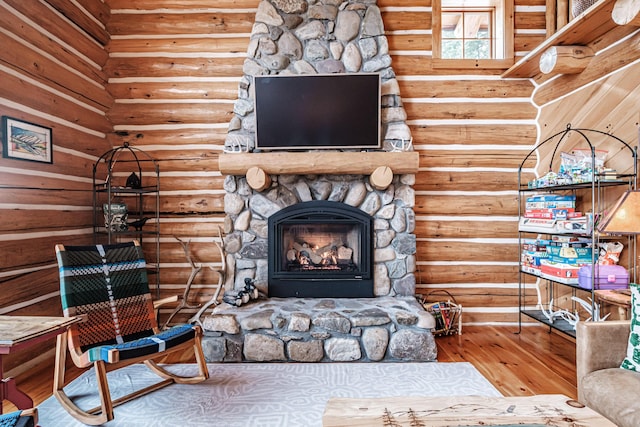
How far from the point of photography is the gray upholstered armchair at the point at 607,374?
5.12ft

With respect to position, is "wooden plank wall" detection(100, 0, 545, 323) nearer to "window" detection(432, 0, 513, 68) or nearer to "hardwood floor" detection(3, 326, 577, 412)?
"window" detection(432, 0, 513, 68)

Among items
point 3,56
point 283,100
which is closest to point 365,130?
point 283,100

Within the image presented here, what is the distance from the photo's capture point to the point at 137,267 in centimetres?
272

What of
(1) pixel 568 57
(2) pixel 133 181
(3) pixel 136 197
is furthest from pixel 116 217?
(1) pixel 568 57

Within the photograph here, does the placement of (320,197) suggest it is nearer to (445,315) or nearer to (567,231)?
(445,315)

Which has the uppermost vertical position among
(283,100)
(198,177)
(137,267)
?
(283,100)

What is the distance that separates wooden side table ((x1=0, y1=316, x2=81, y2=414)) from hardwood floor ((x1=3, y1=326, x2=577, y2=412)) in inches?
24.1

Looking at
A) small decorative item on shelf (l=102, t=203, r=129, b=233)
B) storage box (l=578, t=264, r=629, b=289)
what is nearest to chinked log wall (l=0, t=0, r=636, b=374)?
small decorative item on shelf (l=102, t=203, r=129, b=233)

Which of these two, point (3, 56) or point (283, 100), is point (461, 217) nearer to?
point (283, 100)

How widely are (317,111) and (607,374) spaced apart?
2.71 metres

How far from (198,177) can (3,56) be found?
1690 millimetres

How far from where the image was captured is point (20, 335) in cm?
167

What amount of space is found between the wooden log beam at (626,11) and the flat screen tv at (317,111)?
167 centimetres

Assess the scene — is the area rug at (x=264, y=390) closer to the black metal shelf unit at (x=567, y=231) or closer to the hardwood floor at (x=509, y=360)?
the hardwood floor at (x=509, y=360)
